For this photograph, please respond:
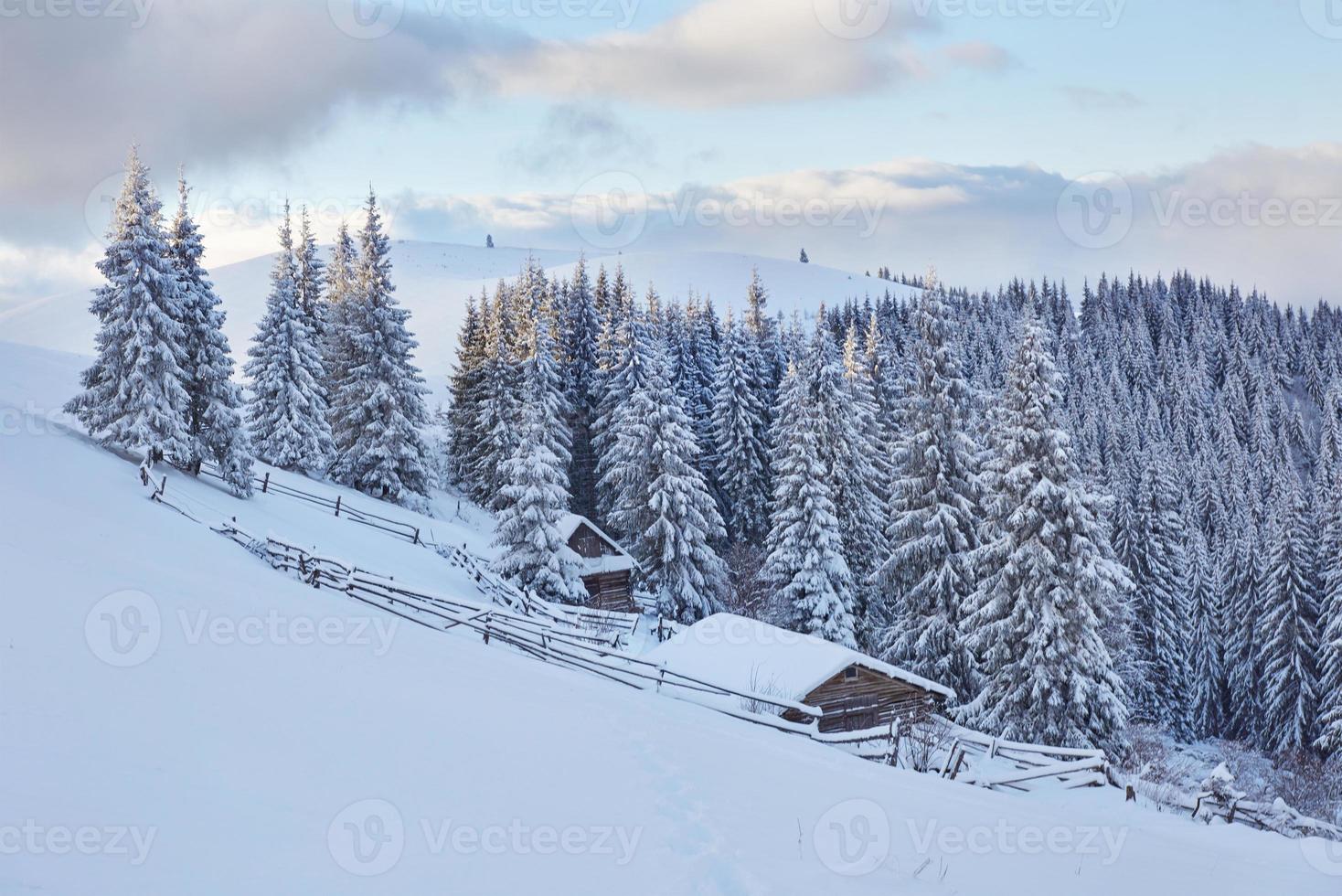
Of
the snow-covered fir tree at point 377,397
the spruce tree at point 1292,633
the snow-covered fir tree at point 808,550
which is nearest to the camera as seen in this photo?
the snow-covered fir tree at point 808,550

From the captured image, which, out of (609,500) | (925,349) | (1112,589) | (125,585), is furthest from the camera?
(609,500)

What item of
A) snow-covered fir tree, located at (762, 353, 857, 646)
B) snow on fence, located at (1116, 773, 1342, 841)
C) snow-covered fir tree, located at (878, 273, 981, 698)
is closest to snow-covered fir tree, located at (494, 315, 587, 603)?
snow-covered fir tree, located at (762, 353, 857, 646)

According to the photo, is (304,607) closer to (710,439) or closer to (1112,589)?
(1112,589)

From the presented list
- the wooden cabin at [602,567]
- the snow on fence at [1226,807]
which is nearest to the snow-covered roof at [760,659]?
the snow on fence at [1226,807]

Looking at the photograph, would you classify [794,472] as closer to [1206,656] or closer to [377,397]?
[377,397]

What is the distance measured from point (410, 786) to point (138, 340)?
2643 cm

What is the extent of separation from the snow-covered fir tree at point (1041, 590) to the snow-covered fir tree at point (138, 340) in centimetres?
2841

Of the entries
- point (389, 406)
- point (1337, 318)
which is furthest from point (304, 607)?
point (1337, 318)

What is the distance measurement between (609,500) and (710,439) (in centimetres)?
757

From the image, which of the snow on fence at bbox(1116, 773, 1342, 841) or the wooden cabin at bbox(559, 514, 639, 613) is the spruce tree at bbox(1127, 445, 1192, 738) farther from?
the snow on fence at bbox(1116, 773, 1342, 841)

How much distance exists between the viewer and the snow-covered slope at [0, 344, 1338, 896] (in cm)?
707

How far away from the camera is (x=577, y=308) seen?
200ft

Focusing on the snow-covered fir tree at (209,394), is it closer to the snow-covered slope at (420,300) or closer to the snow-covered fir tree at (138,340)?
the snow-covered fir tree at (138,340)

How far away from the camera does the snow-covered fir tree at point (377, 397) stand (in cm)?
4544
